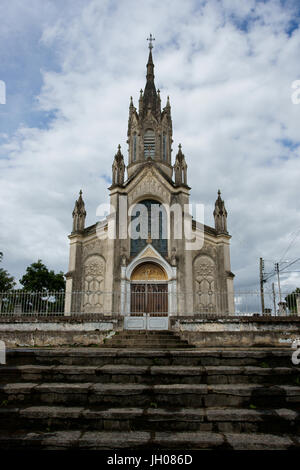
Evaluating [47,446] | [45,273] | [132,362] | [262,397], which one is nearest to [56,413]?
[47,446]

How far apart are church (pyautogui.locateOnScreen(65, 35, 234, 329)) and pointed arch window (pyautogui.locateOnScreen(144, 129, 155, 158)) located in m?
4.02

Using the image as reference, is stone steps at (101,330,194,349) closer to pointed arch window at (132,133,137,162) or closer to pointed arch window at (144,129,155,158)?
pointed arch window at (144,129,155,158)

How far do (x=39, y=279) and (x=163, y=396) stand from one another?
39.1 m

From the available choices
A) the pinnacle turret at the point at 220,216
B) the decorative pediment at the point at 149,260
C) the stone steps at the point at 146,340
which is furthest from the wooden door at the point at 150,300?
the stone steps at the point at 146,340

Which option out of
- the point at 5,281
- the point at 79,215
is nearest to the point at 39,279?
the point at 5,281

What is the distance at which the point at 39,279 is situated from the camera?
4125cm

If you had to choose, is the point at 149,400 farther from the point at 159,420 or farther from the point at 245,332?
the point at 245,332

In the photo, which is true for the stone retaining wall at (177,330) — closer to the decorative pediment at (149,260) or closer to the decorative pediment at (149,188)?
the decorative pediment at (149,260)

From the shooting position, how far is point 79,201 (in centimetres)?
2339

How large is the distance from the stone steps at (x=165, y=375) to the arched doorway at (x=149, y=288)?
46.5 ft

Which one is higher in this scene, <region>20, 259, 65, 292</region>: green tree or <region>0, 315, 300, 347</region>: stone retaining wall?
<region>20, 259, 65, 292</region>: green tree

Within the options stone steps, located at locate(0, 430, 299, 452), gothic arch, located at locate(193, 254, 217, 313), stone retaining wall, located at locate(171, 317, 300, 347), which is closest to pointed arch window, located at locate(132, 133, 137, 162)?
gothic arch, located at locate(193, 254, 217, 313)

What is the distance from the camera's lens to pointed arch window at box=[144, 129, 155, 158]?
89.0ft
